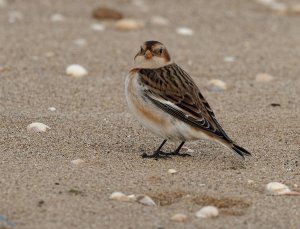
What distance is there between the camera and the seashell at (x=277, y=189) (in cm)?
631

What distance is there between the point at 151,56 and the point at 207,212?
2.31m

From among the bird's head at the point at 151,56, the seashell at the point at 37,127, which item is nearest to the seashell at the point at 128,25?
the bird's head at the point at 151,56

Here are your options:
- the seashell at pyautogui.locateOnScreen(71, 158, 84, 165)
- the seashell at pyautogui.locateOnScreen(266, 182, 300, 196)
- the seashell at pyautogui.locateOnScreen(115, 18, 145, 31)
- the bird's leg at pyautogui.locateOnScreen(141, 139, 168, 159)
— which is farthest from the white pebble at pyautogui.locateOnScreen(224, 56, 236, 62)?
the seashell at pyautogui.locateOnScreen(266, 182, 300, 196)

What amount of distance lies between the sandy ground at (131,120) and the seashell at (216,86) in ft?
0.30

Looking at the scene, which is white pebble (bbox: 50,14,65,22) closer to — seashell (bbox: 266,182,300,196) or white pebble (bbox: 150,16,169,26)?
white pebble (bbox: 150,16,169,26)

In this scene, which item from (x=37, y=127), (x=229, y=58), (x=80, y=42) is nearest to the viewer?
(x=37, y=127)

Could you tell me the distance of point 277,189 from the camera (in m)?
6.32

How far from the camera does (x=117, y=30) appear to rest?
1256 cm

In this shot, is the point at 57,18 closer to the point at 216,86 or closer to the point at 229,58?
the point at 229,58

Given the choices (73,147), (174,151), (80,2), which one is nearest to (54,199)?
(73,147)

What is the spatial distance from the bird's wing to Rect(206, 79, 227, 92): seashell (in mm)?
2297

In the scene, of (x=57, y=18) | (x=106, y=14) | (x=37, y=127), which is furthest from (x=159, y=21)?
(x=37, y=127)

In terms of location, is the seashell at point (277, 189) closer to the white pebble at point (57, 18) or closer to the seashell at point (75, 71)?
the seashell at point (75, 71)

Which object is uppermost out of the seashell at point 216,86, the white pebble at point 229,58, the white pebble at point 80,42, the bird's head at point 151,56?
the bird's head at point 151,56
